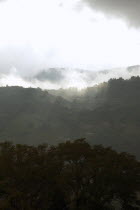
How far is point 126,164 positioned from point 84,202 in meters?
7.82

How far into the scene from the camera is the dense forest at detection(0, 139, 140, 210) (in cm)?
4009

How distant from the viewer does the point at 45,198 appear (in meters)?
39.7

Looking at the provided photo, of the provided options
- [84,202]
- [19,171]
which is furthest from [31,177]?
[84,202]

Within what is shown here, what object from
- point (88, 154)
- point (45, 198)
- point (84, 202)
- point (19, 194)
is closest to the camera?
point (19, 194)

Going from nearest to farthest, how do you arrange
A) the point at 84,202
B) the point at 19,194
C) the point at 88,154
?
the point at 19,194, the point at 84,202, the point at 88,154

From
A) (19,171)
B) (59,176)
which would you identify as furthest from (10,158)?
(59,176)

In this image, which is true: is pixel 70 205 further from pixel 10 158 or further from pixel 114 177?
pixel 10 158

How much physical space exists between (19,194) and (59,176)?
7.78 m

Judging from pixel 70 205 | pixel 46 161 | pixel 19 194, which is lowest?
pixel 70 205

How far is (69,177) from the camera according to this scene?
137 ft

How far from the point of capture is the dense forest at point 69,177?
40094 millimetres

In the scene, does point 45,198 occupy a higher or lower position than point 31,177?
lower

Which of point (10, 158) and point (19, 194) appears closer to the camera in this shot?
point (19, 194)

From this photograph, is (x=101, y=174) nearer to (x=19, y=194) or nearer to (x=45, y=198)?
(x=45, y=198)
